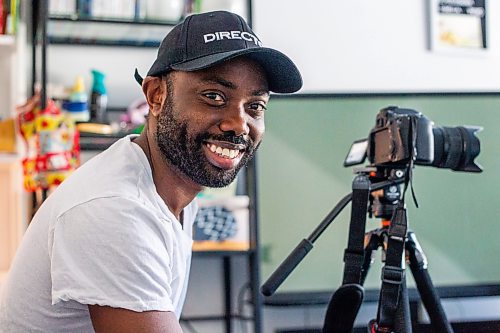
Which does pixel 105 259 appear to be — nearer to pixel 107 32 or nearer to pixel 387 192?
pixel 387 192

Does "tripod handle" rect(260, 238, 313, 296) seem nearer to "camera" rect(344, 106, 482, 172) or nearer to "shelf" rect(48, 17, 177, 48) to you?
"camera" rect(344, 106, 482, 172)

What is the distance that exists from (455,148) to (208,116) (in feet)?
2.32

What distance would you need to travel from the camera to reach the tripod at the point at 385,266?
1.43m

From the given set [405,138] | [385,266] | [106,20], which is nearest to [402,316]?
[385,266]

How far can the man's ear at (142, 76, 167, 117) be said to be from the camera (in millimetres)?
1258

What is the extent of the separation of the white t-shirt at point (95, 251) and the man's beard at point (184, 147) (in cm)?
5

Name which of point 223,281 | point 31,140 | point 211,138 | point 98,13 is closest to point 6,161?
point 31,140

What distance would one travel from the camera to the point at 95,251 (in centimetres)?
100

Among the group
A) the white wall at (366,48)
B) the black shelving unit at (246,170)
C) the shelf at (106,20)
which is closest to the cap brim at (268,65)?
the black shelving unit at (246,170)

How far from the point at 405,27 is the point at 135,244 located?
6.91ft

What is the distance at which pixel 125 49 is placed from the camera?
2703 millimetres

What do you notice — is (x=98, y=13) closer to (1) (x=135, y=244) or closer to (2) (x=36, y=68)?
(2) (x=36, y=68)

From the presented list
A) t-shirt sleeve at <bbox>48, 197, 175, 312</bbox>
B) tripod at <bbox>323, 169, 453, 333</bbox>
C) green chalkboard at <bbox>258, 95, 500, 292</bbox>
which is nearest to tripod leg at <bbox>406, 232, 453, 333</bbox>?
tripod at <bbox>323, 169, 453, 333</bbox>

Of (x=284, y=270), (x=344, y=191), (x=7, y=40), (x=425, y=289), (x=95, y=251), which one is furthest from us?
(x=344, y=191)
